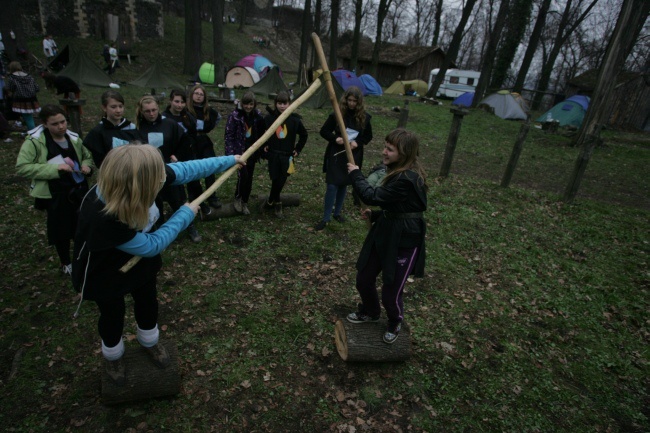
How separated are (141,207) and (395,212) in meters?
1.98

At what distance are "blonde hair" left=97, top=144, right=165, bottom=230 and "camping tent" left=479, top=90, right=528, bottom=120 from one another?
23.7 meters

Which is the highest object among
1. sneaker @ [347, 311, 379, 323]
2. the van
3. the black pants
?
the van

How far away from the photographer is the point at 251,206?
6535 mm

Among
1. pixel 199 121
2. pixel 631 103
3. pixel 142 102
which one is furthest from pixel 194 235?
pixel 631 103

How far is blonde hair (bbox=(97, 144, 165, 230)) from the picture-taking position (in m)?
2.10

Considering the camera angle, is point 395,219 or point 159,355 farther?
point 395,219

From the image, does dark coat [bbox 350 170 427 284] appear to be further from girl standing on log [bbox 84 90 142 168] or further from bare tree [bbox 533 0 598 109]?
bare tree [bbox 533 0 598 109]

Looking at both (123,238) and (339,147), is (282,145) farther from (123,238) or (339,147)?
(123,238)

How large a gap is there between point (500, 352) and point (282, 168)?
3904mm

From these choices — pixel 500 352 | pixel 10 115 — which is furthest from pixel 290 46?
pixel 500 352

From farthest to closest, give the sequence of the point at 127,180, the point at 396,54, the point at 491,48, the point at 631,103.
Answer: the point at 396,54
the point at 491,48
the point at 631,103
the point at 127,180

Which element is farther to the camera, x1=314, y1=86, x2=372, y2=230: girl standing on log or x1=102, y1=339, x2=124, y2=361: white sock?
x1=314, y1=86, x2=372, y2=230: girl standing on log

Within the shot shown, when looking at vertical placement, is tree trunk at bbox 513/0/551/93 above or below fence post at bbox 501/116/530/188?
above

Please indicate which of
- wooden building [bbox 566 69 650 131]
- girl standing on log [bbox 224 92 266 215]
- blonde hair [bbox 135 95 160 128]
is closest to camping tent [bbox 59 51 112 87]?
girl standing on log [bbox 224 92 266 215]
